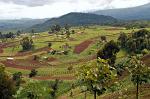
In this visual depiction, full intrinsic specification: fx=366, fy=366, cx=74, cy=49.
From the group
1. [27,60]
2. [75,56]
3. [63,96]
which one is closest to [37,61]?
[27,60]

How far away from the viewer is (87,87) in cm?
5625

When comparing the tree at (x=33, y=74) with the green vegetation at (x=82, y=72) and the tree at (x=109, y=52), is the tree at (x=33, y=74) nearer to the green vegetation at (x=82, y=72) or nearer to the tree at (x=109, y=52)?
the green vegetation at (x=82, y=72)

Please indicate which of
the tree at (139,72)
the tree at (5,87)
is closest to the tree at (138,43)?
the tree at (5,87)

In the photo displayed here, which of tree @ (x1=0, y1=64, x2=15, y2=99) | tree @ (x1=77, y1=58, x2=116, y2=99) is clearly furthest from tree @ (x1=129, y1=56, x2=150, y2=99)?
tree @ (x1=0, y1=64, x2=15, y2=99)

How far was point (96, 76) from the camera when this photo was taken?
179 ft

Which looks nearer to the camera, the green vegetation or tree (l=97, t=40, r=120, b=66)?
the green vegetation

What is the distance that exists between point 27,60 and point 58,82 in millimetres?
56676

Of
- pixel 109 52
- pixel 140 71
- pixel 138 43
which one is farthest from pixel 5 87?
pixel 138 43

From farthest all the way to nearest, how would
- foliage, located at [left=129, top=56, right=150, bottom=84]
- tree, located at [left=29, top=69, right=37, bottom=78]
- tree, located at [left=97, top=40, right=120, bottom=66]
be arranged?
1. tree, located at [left=29, top=69, right=37, bottom=78]
2. tree, located at [left=97, top=40, right=120, bottom=66]
3. foliage, located at [left=129, top=56, right=150, bottom=84]

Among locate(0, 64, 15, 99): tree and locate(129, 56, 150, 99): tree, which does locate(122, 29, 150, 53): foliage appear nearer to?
locate(0, 64, 15, 99): tree

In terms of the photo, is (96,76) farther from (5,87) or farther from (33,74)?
(33,74)

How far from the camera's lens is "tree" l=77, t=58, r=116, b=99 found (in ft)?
180

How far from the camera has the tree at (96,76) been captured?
180 ft

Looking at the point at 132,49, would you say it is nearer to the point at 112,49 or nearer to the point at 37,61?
the point at 112,49
